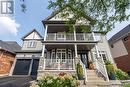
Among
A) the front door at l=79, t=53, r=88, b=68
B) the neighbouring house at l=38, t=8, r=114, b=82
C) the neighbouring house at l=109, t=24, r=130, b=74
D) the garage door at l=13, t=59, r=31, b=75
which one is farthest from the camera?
the garage door at l=13, t=59, r=31, b=75

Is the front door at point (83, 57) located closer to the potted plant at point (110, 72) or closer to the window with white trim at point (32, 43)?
the potted plant at point (110, 72)

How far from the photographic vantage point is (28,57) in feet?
87.2

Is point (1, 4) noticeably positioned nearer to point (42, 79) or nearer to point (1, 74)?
point (42, 79)

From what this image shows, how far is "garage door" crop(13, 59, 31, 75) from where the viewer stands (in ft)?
83.4

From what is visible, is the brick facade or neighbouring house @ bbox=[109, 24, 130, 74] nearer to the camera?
the brick facade

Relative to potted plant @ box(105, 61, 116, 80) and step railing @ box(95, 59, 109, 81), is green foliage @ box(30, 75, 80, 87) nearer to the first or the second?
step railing @ box(95, 59, 109, 81)

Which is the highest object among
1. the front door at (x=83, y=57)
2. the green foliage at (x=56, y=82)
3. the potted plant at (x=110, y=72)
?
the front door at (x=83, y=57)

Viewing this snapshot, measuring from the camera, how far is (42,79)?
234 inches

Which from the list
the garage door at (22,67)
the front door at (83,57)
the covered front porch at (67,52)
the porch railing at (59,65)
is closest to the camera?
the porch railing at (59,65)

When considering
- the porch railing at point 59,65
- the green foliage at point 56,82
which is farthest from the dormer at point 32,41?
the green foliage at point 56,82

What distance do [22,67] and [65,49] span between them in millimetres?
8791

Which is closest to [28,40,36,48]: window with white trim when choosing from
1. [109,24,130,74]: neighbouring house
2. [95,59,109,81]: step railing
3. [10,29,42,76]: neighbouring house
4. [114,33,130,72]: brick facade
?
[10,29,42,76]: neighbouring house

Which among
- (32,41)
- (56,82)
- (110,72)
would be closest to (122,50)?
(110,72)

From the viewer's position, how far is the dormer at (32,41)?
92.0ft
